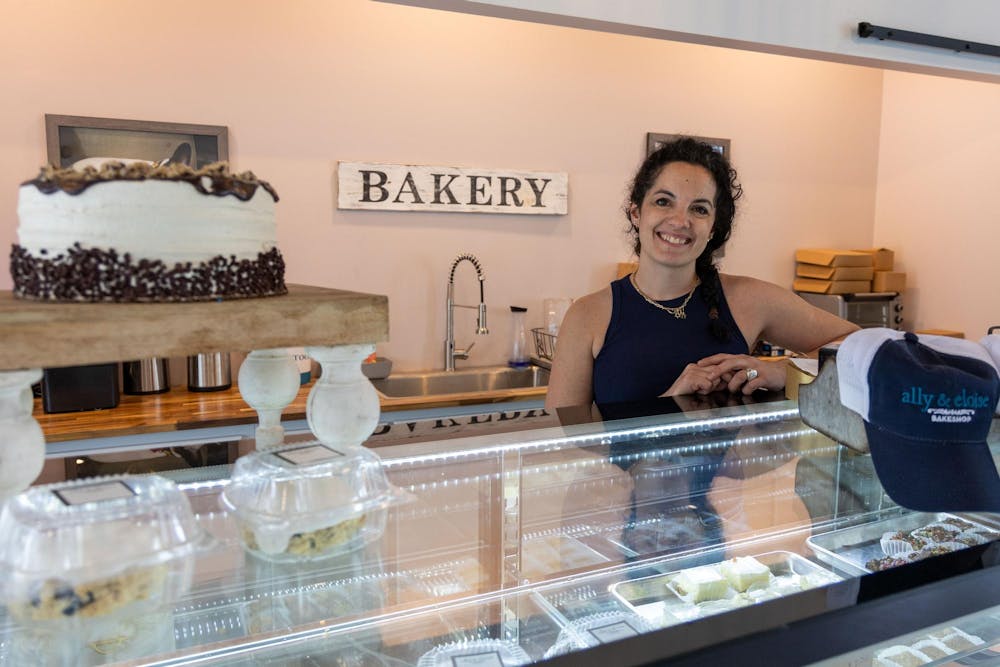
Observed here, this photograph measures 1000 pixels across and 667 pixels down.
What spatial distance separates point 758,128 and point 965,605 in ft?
12.1

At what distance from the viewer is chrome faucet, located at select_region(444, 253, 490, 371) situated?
3473 millimetres

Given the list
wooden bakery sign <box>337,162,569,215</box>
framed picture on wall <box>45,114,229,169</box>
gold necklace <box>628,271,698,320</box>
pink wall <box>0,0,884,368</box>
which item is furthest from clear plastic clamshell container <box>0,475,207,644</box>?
wooden bakery sign <box>337,162,569,215</box>

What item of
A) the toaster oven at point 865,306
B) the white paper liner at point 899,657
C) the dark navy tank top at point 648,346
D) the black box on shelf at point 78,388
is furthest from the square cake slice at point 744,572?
the toaster oven at point 865,306

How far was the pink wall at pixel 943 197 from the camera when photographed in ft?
12.9

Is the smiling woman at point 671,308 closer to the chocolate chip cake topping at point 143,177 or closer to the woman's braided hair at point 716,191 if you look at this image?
the woman's braided hair at point 716,191

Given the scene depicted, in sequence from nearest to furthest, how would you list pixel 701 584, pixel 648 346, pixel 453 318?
pixel 701 584 < pixel 648 346 < pixel 453 318

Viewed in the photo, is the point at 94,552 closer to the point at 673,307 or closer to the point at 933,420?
the point at 933,420

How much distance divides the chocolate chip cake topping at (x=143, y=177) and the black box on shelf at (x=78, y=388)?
2.06 meters

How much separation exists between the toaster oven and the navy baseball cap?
3.24 metres

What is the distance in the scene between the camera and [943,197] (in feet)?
13.6

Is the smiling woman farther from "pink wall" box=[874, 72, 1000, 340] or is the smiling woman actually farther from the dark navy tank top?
"pink wall" box=[874, 72, 1000, 340]

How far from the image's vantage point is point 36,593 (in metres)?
0.65

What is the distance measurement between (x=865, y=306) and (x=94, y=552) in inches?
166

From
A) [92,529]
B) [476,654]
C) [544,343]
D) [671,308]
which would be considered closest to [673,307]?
[671,308]
